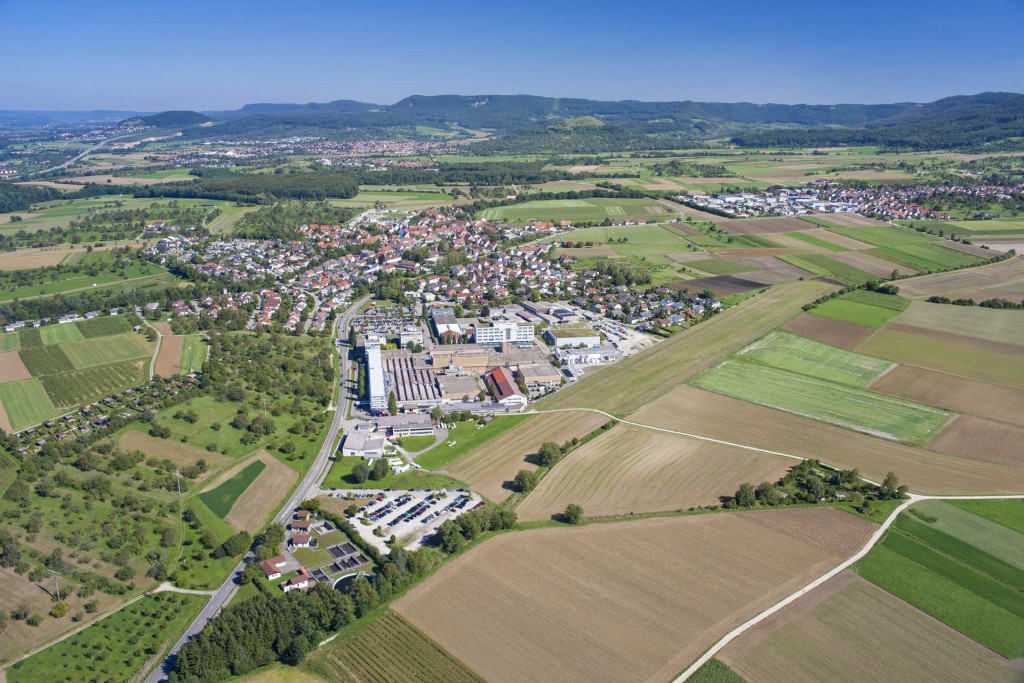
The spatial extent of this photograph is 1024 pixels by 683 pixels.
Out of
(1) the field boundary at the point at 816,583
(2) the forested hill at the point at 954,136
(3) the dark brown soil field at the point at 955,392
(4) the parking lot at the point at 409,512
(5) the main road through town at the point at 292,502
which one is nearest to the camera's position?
(1) the field boundary at the point at 816,583

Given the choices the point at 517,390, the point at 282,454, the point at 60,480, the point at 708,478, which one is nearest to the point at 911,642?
the point at 708,478

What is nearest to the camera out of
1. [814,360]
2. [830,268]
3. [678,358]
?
[814,360]

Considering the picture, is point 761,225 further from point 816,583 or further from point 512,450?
point 816,583

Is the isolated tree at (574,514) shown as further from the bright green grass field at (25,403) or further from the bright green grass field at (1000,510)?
the bright green grass field at (25,403)

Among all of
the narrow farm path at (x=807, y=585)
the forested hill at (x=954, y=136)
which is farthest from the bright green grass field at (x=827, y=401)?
the forested hill at (x=954, y=136)

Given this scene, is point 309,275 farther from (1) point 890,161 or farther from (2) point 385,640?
(1) point 890,161

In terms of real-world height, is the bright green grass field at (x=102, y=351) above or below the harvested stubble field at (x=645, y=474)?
above

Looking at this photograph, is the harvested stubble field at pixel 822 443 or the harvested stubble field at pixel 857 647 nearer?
the harvested stubble field at pixel 857 647

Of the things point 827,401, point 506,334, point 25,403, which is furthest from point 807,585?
point 25,403
